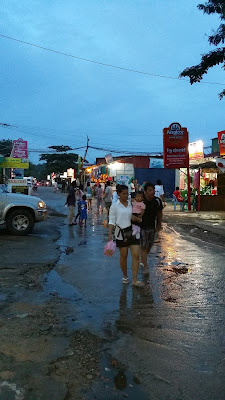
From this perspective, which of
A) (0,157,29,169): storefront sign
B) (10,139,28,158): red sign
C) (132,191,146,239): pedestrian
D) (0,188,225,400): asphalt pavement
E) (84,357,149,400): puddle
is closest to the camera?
(84,357,149,400): puddle

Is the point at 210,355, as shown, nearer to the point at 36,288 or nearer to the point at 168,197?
the point at 36,288

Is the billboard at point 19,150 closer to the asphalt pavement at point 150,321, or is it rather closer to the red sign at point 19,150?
the red sign at point 19,150

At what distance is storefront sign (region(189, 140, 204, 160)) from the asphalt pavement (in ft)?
51.9

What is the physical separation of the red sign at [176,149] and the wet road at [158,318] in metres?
12.5

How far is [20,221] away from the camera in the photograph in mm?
11875

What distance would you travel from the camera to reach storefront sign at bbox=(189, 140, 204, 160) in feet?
78.0

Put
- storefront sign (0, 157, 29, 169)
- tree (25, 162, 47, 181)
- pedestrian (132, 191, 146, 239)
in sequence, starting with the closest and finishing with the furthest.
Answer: pedestrian (132, 191, 146, 239)
storefront sign (0, 157, 29, 169)
tree (25, 162, 47, 181)

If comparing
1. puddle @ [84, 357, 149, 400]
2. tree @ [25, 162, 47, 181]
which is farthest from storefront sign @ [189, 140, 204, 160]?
tree @ [25, 162, 47, 181]

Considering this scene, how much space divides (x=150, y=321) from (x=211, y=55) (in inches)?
384

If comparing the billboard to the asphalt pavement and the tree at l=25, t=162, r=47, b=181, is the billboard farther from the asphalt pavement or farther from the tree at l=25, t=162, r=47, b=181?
the tree at l=25, t=162, r=47, b=181

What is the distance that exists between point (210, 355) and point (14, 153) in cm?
3136

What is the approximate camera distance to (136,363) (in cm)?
353

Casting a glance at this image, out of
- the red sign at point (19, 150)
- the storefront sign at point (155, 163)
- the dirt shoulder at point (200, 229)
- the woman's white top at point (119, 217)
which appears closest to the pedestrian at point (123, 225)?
the woman's white top at point (119, 217)

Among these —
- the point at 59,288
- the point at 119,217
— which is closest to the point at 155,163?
the point at 119,217
